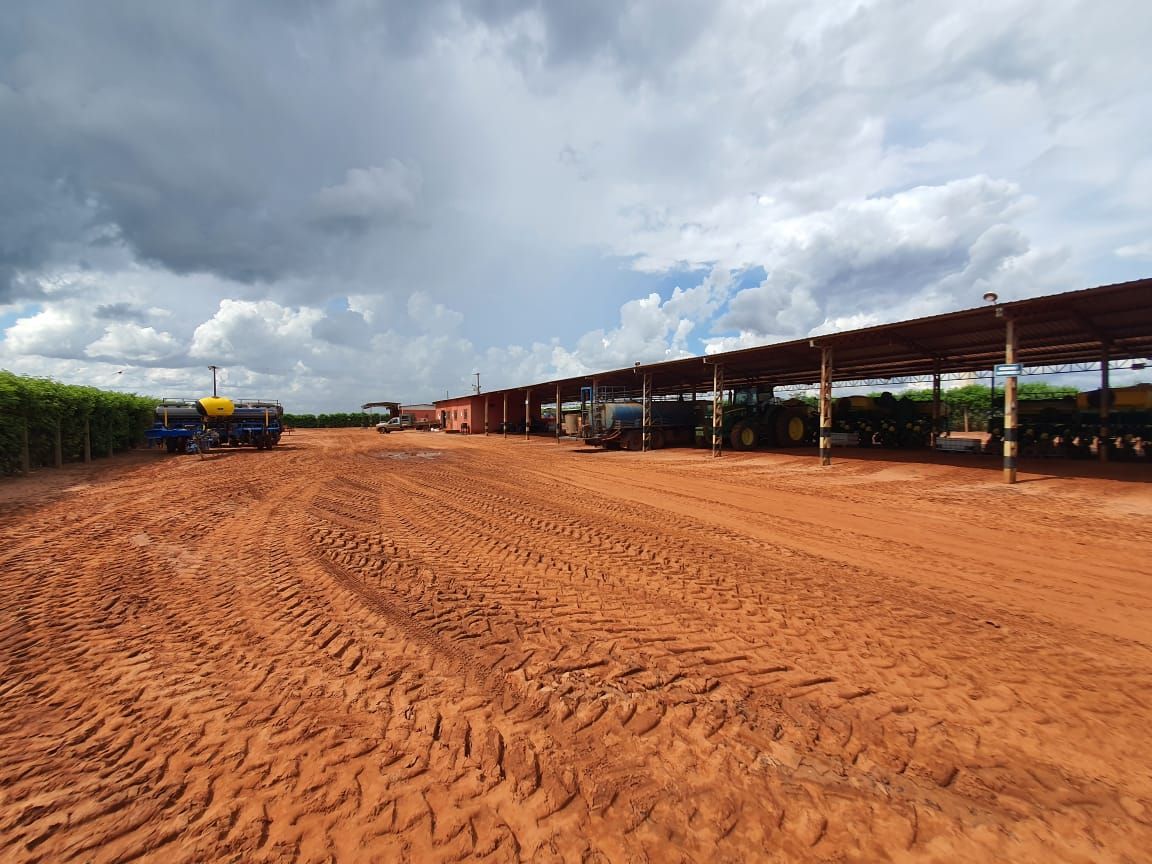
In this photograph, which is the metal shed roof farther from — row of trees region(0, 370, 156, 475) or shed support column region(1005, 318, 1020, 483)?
row of trees region(0, 370, 156, 475)

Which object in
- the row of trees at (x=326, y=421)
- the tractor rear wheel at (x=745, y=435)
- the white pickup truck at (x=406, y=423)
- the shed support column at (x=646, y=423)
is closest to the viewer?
the tractor rear wheel at (x=745, y=435)

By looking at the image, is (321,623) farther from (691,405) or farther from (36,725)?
(691,405)

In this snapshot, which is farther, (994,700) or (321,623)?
(321,623)

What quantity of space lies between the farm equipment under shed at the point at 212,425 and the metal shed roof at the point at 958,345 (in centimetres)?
1690

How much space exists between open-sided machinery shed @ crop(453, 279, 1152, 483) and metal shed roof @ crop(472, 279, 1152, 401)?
3cm

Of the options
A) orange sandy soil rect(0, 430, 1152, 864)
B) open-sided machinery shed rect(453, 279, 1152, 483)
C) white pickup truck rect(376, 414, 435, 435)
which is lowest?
orange sandy soil rect(0, 430, 1152, 864)

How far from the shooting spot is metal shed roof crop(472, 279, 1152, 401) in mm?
12750

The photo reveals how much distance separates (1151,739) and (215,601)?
7.59 m

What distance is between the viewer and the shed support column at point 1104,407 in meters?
15.5

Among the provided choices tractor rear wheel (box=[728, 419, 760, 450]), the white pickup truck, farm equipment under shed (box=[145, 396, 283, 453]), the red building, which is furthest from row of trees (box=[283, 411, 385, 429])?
tractor rear wheel (box=[728, 419, 760, 450])

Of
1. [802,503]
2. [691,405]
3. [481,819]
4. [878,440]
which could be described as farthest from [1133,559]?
[691,405]

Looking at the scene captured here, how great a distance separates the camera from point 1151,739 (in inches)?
118

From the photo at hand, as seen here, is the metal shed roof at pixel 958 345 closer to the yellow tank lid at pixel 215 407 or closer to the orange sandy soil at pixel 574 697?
the orange sandy soil at pixel 574 697

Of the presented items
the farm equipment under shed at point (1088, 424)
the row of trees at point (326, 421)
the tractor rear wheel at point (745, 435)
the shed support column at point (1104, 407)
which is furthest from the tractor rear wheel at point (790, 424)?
the row of trees at point (326, 421)
